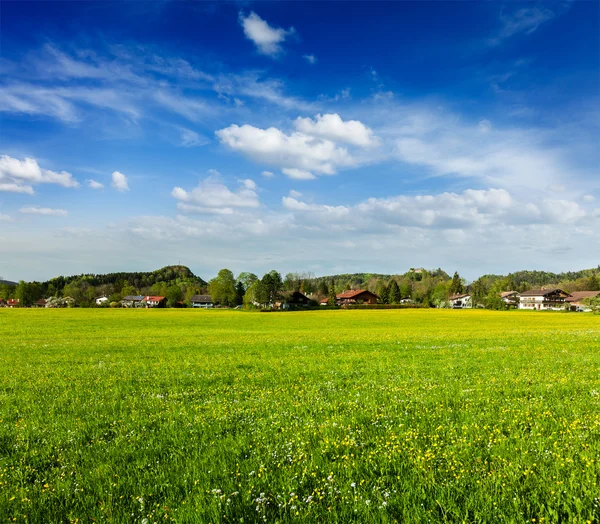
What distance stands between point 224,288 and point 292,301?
3560cm

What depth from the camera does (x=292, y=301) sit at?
175750 mm

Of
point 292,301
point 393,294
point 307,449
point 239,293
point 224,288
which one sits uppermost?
point 224,288

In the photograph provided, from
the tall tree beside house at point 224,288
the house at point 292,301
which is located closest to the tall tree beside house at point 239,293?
the tall tree beside house at point 224,288

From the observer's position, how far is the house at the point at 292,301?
163500 millimetres

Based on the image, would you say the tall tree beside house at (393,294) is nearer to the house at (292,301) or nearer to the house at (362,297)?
the house at (362,297)

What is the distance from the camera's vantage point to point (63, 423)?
9.61m

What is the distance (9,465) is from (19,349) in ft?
97.0

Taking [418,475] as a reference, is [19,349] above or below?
below

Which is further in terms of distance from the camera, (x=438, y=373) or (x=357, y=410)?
(x=438, y=373)

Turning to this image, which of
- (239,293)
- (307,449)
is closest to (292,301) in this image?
(239,293)

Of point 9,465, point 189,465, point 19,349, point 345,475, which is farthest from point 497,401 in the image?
point 19,349

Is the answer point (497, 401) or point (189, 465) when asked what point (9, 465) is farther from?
point (497, 401)

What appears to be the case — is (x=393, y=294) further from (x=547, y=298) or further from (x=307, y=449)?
(x=307, y=449)

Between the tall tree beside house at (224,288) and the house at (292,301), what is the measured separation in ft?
90.1
